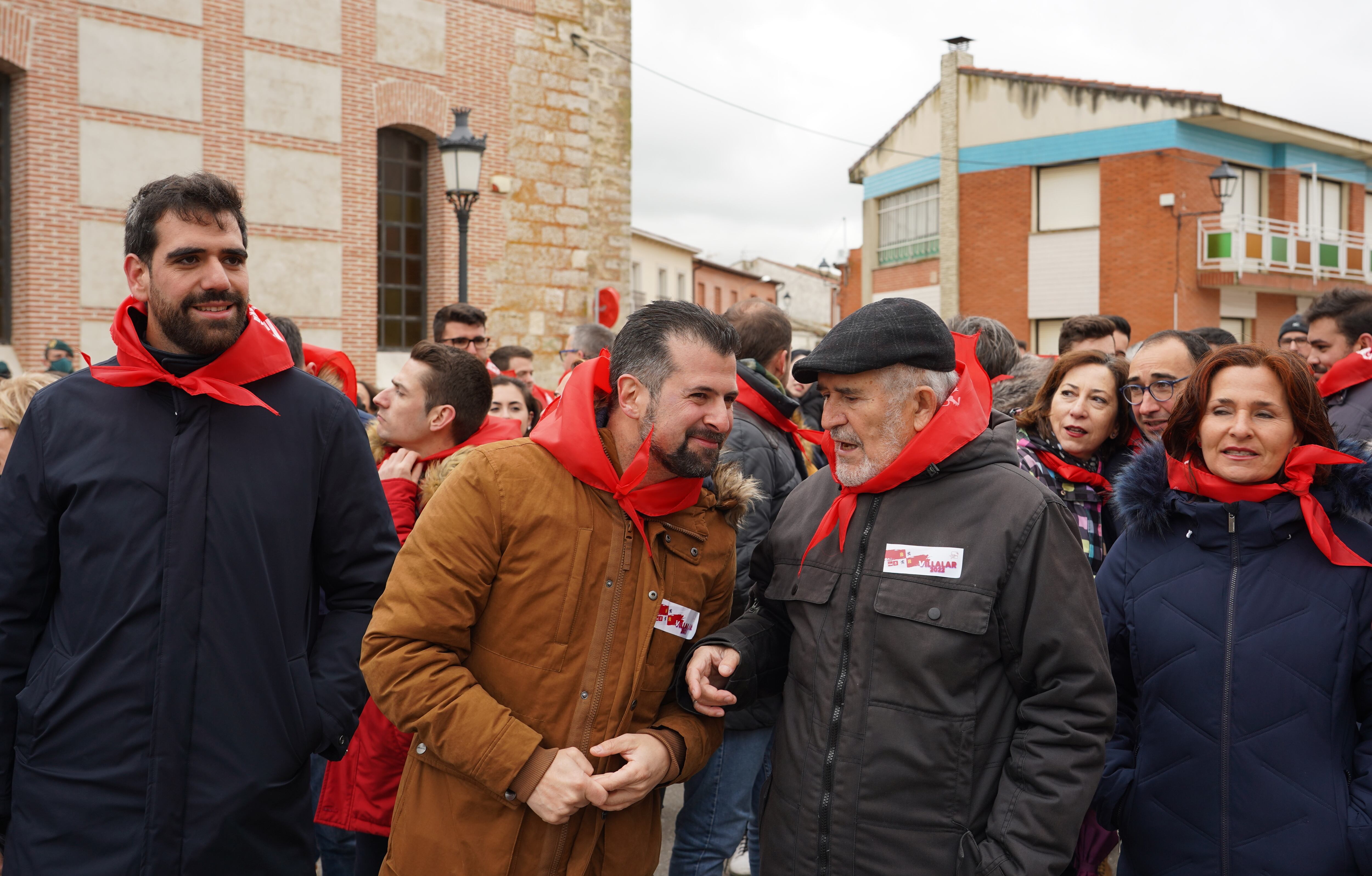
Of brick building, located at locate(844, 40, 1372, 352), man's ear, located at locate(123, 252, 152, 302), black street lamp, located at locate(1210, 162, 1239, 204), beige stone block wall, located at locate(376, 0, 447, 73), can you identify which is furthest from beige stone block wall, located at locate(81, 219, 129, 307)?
black street lamp, located at locate(1210, 162, 1239, 204)

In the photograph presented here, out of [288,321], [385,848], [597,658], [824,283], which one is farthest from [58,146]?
[824,283]

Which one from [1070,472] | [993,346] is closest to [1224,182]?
[993,346]

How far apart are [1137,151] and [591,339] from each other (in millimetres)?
21373

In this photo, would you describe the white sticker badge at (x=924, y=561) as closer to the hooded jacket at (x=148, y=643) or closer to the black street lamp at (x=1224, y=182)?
the hooded jacket at (x=148, y=643)

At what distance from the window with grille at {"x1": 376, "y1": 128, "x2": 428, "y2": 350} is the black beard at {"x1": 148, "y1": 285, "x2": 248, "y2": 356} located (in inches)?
446

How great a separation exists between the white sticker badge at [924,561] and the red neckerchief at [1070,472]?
1.72 metres

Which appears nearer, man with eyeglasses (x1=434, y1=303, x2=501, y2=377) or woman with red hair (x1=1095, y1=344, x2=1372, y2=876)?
woman with red hair (x1=1095, y1=344, x2=1372, y2=876)

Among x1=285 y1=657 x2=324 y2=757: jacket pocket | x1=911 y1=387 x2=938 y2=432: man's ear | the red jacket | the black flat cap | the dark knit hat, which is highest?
the dark knit hat

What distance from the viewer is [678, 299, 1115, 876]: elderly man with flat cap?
2119 millimetres

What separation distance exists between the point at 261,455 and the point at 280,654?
0.47 meters

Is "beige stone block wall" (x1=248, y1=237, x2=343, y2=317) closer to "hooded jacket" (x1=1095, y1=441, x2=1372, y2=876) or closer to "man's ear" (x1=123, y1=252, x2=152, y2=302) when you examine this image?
"man's ear" (x1=123, y1=252, x2=152, y2=302)

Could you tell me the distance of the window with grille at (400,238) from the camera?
13.5 m

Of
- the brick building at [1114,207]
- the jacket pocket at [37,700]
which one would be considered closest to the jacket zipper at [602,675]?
the jacket pocket at [37,700]

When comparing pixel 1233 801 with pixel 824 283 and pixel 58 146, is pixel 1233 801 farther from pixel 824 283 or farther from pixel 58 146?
pixel 824 283
